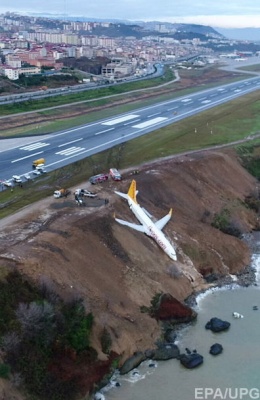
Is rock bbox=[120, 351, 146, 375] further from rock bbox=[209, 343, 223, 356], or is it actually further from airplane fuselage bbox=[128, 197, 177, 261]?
airplane fuselage bbox=[128, 197, 177, 261]

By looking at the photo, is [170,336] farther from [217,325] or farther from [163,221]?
[163,221]

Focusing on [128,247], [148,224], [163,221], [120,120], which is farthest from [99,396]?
[120,120]

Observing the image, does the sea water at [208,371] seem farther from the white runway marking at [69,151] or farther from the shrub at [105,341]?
the white runway marking at [69,151]

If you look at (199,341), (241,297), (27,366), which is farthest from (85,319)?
(241,297)

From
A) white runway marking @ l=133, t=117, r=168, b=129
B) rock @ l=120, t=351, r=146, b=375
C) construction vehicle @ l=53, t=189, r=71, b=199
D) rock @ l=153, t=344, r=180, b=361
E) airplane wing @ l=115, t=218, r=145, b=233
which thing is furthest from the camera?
white runway marking @ l=133, t=117, r=168, b=129

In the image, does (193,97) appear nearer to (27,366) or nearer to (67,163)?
(67,163)
